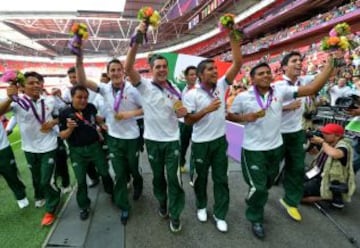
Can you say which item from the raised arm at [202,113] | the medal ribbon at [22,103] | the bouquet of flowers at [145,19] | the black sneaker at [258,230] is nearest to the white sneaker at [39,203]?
the medal ribbon at [22,103]

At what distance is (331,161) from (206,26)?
19166 millimetres

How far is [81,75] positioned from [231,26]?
1430mm

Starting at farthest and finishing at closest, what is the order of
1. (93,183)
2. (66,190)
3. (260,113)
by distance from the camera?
(93,183) < (66,190) < (260,113)

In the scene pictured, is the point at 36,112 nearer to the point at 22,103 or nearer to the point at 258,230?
the point at 22,103

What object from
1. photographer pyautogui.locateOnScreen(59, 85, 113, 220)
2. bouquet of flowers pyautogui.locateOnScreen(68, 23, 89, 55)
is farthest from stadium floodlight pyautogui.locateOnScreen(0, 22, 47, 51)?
bouquet of flowers pyautogui.locateOnScreen(68, 23, 89, 55)

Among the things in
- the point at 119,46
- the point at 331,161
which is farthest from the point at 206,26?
the point at 331,161

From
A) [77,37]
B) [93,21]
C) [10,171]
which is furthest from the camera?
[93,21]

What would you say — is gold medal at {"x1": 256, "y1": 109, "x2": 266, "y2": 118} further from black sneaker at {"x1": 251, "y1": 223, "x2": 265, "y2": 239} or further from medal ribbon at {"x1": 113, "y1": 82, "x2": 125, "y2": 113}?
medal ribbon at {"x1": 113, "y1": 82, "x2": 125, "y2": 113}

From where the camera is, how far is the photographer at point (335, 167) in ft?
9.45

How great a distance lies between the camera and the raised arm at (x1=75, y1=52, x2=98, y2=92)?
247 centimetres

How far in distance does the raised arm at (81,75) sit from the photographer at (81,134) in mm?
101

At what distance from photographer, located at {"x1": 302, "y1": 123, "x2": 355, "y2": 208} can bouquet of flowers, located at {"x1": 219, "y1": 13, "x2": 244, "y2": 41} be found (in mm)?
1413

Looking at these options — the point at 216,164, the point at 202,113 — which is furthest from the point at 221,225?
the point at 202,113

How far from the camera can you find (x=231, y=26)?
7.87ft
